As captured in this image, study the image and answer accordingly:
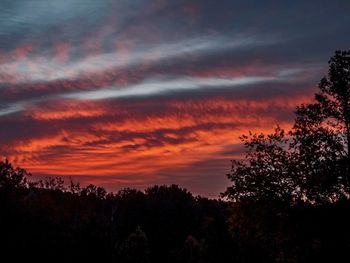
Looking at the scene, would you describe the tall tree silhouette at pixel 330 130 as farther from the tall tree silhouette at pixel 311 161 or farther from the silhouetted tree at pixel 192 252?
the silhouetted tree at pixel 192 252

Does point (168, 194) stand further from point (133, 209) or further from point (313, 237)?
point (313, 237)

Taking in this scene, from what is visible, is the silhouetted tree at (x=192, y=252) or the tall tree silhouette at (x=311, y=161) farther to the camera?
the silhouetted tree at (x=192, y=252)

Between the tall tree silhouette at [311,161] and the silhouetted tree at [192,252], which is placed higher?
the tall tree silhouette at [311,161]

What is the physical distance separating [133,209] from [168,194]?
23.0 metres

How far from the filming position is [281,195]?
3516cm

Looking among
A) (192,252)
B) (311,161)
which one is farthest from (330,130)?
(192,252)

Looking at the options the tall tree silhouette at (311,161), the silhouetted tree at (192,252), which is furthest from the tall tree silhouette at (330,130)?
the silhouetted tree at (192,252)

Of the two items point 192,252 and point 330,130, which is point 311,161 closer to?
point 330,130

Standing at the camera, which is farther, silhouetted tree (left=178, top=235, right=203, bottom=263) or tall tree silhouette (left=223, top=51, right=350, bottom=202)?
silhouetted tree (left=178, top=235, right=203, bottom=263)

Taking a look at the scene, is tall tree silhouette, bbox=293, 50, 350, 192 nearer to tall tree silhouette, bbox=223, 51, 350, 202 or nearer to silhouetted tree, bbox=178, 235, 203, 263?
tall tree silhouette, bbox=223, 51, 350, 202

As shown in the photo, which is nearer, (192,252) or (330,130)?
(330,130)

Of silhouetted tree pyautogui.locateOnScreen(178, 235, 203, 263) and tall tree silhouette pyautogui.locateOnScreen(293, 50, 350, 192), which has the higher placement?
tall tree silhouette pyautogui.locateOnScreen(293, 50, 350, 192)

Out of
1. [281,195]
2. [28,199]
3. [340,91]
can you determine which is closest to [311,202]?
[281,195]

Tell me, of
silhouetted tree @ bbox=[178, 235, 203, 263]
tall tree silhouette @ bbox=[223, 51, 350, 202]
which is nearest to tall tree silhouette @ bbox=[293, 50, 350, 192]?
tall tree silhouette @ bbox=[223, 51, 350, 202]
